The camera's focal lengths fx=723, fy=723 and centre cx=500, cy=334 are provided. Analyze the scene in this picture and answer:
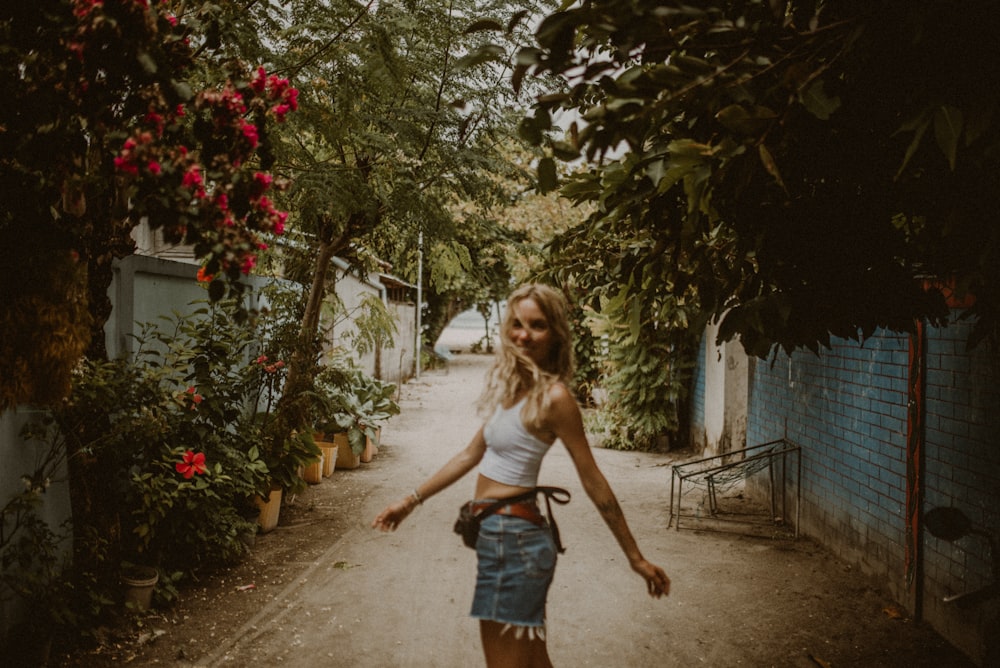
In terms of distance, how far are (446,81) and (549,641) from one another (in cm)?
466

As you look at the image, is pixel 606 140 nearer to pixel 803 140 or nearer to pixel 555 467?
pixel 803 140

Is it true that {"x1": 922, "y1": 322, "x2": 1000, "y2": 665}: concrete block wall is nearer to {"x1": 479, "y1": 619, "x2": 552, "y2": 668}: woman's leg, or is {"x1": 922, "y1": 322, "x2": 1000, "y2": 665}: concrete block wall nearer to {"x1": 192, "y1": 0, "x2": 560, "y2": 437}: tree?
{"x1": 479, "y1": 619, "x2": 552, "y2": 668}: woman's leg

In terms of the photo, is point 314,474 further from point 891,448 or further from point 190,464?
point 891,448

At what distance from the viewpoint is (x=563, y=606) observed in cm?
515

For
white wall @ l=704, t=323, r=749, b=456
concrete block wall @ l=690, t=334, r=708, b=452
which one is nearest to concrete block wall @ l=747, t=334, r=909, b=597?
white wall @ l=704, t=323, r=749, b=456

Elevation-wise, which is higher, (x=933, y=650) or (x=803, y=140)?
(x=803, y=140)

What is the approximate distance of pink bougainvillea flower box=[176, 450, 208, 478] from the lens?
4617mm

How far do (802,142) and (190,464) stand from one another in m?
3.99

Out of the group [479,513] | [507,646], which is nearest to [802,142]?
[479,513]

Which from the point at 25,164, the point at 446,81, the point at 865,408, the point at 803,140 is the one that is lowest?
the point at 865,408

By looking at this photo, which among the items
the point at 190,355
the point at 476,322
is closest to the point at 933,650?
the point at 190,355

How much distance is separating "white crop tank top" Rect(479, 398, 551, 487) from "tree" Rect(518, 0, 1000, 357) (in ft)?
2.87

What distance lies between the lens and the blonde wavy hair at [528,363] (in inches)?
113

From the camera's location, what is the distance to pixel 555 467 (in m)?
10.3
